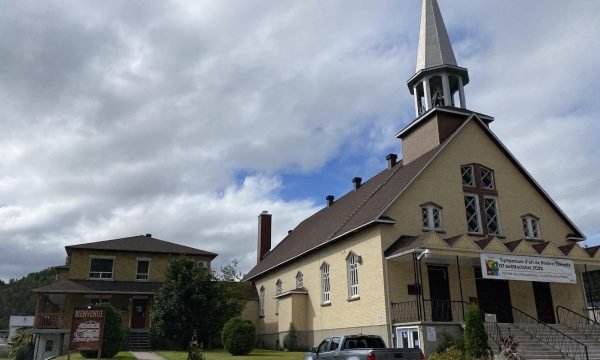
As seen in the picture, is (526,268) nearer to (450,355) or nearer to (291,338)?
(450,355)

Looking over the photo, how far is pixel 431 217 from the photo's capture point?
76.0 feet

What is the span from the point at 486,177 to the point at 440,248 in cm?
794

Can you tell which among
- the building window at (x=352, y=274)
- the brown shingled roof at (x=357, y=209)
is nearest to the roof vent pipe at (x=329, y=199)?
the brown shingled roof at (x=357, y=209)

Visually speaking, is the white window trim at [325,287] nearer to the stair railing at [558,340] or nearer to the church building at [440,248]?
the church building at [440,248]

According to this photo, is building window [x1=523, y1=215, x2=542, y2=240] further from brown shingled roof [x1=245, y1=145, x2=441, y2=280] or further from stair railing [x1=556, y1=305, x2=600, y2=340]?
brown shingled roof [x1=245, y1=145, x2=441, y2=280]

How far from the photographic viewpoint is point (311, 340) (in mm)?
27266

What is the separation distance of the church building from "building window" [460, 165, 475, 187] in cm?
6

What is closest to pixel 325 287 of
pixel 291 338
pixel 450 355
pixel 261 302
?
pixel 291 338

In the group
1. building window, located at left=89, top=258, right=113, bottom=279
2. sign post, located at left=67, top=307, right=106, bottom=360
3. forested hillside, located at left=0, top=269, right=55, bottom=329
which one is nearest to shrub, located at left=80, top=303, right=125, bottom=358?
sign post, located at left=67, top=307, right=106, bottom=360

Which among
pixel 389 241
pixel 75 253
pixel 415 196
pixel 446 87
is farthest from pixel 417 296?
pixel 75 253

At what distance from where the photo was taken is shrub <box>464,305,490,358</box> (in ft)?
55.5

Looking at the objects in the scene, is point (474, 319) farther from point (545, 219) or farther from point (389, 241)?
point (545, 219)

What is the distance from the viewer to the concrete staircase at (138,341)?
30906 mm

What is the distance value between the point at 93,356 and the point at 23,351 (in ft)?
45.8
